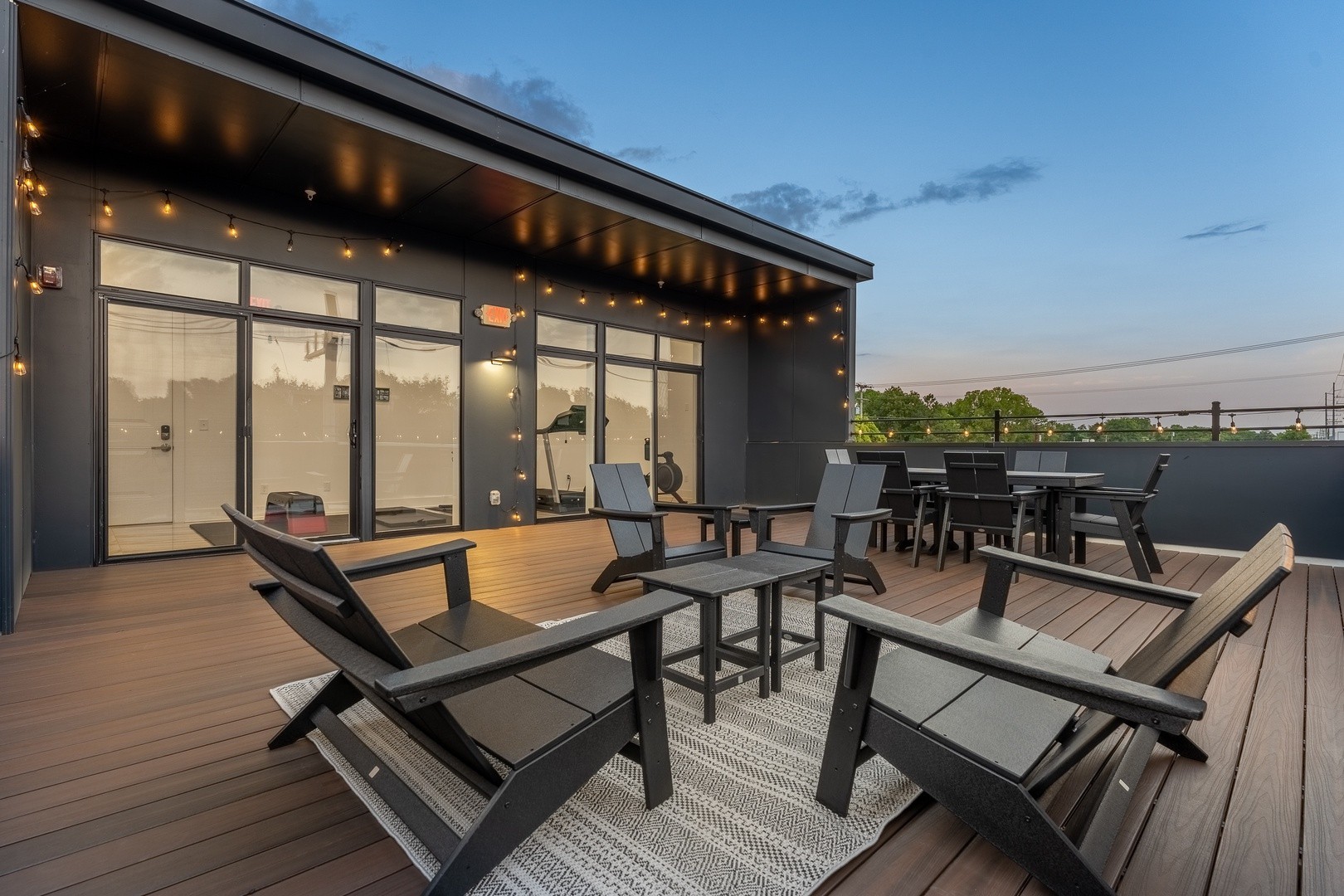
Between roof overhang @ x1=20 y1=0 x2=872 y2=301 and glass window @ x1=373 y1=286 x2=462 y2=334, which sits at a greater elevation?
roof overhang @ x1=20 y1=0 x2=872 y2=301

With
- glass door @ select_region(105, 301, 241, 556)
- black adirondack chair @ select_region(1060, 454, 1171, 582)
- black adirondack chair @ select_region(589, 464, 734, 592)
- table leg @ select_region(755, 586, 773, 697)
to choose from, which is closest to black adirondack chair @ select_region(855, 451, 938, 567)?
black adirondack chair @ select_region(1060, 454, 1171, 582)

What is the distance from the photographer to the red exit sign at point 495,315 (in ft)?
23.0

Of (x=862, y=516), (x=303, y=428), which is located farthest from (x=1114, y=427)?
(x=303, y=428)

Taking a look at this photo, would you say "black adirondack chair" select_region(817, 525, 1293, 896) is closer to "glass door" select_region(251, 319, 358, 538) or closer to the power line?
"glass door" select_region(251, 319, 358, 538)

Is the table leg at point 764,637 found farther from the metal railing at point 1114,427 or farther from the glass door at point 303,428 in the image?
the metal railing at point 1114,427

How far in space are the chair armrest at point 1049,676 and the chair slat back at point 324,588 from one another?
40.5 inches

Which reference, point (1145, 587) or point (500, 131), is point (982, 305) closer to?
point (500, 131)

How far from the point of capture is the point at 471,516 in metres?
6.89

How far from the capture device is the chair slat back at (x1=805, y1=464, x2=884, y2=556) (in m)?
3.77

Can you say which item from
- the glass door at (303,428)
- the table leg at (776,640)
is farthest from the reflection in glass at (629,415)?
the table leg at (776,640)

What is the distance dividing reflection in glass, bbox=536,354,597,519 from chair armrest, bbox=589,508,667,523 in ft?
12.2

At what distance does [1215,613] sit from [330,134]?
5.56 metres

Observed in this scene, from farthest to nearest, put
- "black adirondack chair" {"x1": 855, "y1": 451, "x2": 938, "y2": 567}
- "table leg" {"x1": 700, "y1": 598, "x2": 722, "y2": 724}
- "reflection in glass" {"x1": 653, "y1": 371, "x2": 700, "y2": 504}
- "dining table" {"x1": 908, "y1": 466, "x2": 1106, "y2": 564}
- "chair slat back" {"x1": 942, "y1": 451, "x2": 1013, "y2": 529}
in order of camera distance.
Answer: "reflection in glass" {"x1": 653, "y1": 371, "x2": 700, "y2": 504}, "black adirondack chair" {"x1": 855, "y1": 451, "x2": 938, "y2": 567}, "dining table" {"x1": 908, "y1": 466, "x2": 1106, "y2": 564}, "chair slat back" {"x1": 942, "y1": 451, "x2": 1013, "y2": 529}, "table leg" {"x1": 700, "y1": 598, "x2": 722, "y2": 724}

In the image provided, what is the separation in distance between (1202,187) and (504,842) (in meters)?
13.2
